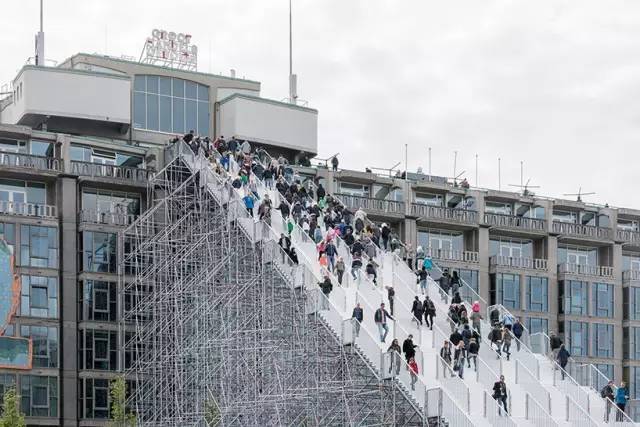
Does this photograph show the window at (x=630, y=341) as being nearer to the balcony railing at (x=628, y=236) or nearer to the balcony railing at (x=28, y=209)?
the balcony railing at (x=628, y=236)

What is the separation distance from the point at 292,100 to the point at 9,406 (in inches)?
1328

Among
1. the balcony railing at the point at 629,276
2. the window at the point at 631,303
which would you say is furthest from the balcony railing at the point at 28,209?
the balcony railing at the point at 629,276

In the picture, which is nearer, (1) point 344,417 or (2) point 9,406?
(1) point 344,417

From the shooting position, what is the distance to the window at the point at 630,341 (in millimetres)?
110562

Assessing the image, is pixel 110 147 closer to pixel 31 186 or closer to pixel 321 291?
pixel 31 186

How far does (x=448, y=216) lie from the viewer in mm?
105812

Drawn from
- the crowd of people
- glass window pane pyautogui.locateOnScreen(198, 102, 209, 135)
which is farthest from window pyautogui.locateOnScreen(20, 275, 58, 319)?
glass window pane pyautogui.locateOnScreen(198, 102, 209, 135)

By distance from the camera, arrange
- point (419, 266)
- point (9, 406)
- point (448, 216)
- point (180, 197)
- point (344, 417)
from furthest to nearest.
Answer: point (448, 216), point (180, 197), point (9, 406), point (419, 266), point (344, 417)

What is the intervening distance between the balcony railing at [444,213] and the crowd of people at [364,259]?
19.8 m

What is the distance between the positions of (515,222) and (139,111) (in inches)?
1066

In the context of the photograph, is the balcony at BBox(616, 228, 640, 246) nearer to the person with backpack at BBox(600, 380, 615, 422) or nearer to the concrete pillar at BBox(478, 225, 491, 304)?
the concrete pillar at BBox(478, 225, 491, 304)

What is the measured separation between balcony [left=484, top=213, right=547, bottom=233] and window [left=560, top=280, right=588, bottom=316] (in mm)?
3895

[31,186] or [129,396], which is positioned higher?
[31,186]

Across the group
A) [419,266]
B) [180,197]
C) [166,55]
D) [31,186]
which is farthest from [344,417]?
[166,55]
